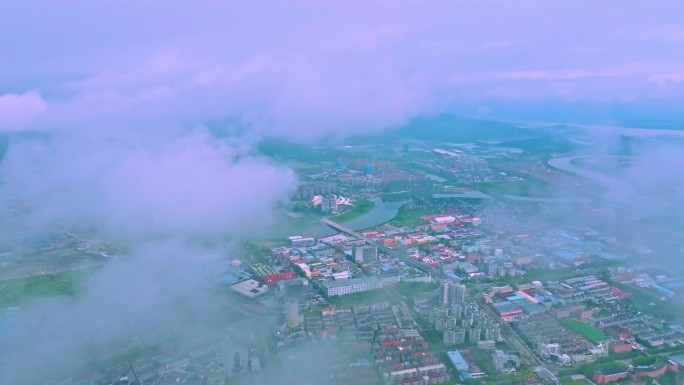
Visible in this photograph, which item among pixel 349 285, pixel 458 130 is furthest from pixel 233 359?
pixel 458 130

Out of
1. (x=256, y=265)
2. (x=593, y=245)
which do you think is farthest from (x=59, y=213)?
(x=593, y=245)

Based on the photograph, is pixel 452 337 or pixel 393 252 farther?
pixel 393 252

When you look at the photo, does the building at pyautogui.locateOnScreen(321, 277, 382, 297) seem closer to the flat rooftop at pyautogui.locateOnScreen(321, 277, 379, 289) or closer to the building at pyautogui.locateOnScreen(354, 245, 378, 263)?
the flat rooftop at pyautogui.locateOnScreen(321, 277, 379, 289)

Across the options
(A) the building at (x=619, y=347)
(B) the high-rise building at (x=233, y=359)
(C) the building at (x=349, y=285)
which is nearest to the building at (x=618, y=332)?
(A) the building at (x=619, y=347)

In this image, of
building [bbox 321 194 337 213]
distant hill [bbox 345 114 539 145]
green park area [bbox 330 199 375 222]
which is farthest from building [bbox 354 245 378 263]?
distant hill [bbox 345 114 539 145]

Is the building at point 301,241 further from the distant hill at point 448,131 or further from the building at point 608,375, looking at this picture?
the distant hill at point 448,131

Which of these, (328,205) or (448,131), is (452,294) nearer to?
(328,205)

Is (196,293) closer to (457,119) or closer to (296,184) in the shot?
(296,184)
